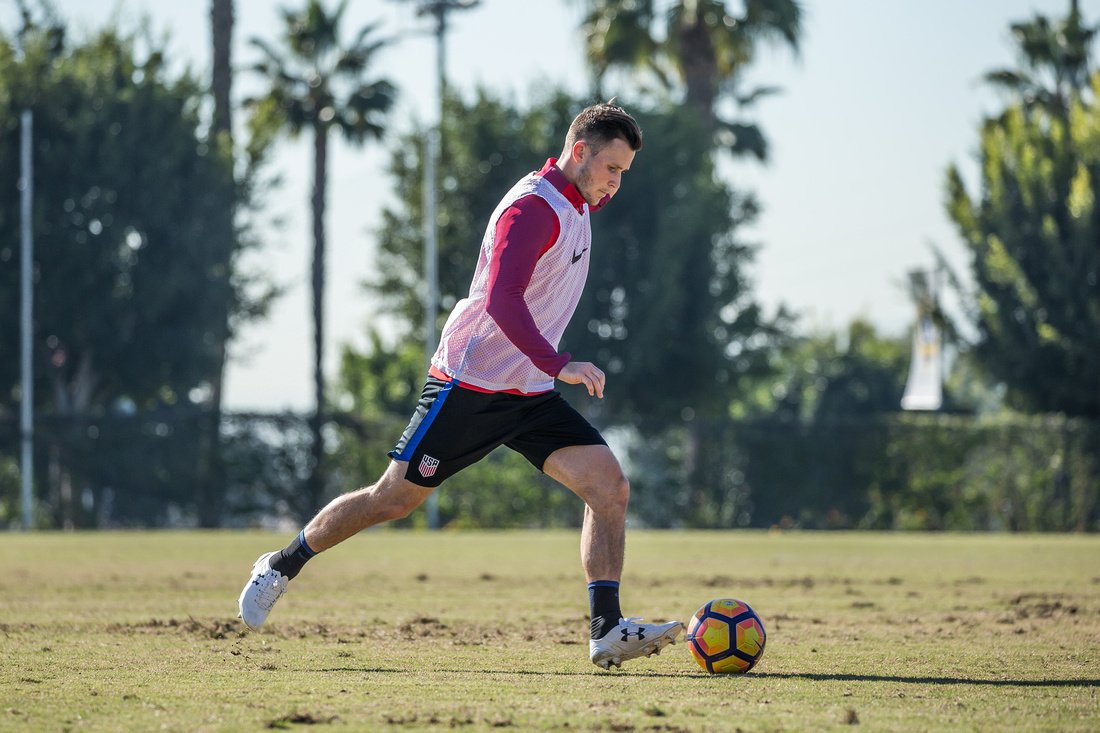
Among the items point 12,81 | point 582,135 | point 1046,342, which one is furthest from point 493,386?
point 12,81

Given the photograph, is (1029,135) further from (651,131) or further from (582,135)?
(582,135)

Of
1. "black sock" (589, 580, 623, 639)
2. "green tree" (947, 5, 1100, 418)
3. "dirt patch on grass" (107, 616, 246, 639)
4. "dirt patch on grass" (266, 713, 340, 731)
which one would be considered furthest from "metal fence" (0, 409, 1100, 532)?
"dirt patch on grass" (266, 713, 340, 731)

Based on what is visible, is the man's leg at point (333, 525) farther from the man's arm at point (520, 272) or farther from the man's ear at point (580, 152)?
the man's ear at point (580, 152)

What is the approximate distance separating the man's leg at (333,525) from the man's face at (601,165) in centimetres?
→ 150

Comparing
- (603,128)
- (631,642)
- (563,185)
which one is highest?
(603,128)

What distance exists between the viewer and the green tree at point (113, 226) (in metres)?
31.7

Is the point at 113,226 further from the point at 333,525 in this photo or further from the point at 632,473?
the point at 333,525

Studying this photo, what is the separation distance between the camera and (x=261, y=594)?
761 cm

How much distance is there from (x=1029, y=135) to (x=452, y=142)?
1312cm

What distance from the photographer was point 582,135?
727 centimetres

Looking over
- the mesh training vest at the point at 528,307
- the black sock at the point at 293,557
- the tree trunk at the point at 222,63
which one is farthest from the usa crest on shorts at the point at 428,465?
the tree trunk at the point at 222,63

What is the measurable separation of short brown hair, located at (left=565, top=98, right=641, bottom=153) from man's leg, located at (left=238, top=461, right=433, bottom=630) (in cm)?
167

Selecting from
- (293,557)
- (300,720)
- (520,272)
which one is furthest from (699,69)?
(300,720)

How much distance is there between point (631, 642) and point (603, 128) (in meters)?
2.25
